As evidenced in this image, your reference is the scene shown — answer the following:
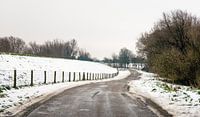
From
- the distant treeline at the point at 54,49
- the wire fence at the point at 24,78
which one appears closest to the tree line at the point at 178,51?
the wire fence at the point at 24,78

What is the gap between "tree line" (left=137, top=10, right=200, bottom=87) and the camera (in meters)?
33.4

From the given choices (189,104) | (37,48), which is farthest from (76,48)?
(189,104)

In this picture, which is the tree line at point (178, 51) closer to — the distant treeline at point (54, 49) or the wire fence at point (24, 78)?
the wire fence at point (24, 78)

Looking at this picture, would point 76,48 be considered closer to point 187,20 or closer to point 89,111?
point 187,20

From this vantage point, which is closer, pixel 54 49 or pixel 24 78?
pixel 24 78

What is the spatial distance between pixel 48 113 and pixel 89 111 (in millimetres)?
1467

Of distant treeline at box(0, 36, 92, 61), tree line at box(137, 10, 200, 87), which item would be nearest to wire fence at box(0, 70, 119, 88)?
tree line at box(137, 10, 200, 87)

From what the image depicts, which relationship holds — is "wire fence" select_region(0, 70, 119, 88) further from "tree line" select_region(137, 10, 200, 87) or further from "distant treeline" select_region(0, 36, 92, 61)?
"distant treeline" select_region(0, 36, 92, 61)

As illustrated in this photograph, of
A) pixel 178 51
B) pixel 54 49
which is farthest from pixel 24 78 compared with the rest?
pixel 54 49

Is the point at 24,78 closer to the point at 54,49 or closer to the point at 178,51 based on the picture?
the point at 178,51

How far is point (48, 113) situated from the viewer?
1338 centimetres

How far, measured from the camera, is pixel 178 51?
38.3 m

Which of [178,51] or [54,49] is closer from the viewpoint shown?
[178,51]

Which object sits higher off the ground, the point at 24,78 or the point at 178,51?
the point at 178,51
